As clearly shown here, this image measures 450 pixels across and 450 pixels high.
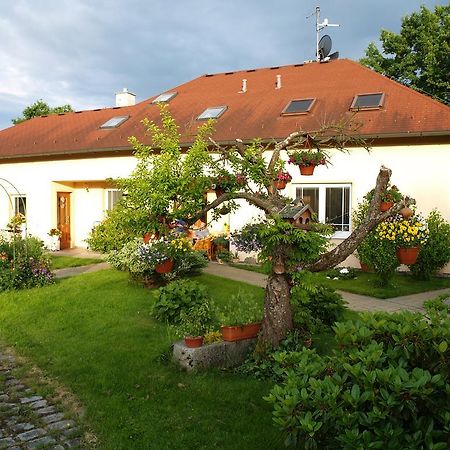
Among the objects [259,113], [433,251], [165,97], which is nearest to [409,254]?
[433,251]

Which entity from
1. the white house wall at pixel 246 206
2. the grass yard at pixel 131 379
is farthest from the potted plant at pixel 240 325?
the white house wall at pixel 246 206

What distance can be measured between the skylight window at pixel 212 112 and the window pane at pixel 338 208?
193 inches

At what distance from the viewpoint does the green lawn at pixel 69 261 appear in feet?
43.8

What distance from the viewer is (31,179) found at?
18.2m

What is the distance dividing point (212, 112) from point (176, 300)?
1004 cm

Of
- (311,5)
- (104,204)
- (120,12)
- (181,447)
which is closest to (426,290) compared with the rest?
(181,447)

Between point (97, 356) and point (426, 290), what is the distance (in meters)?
7.51

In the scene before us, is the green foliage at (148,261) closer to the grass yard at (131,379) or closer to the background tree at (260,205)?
the grass yard at (131,379)

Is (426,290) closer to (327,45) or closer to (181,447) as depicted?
(181,447)

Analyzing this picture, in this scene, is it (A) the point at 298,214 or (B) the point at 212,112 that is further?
(B) the point at 212,112

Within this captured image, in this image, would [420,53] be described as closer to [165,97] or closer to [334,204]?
[165,97]

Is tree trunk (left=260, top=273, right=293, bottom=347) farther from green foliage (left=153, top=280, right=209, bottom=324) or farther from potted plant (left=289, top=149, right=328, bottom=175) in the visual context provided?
green foliage (left=153, top=280, right=209, bottom=324)

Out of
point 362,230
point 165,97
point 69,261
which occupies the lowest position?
point 69,261

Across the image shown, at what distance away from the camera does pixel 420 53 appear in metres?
22.8
